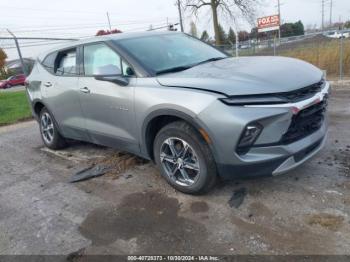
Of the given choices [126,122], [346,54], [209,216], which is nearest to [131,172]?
[126,122]

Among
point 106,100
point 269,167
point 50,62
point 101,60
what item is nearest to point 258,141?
point 269,167

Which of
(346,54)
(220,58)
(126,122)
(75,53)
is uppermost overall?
(75,53)

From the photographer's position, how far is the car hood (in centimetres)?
304

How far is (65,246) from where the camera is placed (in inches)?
118

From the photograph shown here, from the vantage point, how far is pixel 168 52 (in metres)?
4.20

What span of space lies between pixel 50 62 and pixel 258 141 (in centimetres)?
380

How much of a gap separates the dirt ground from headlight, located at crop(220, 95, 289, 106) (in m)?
1.02

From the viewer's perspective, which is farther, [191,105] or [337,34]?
[337,34]

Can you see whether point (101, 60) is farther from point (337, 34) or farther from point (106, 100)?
point (337, 34)

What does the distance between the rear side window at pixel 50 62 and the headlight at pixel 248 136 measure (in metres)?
3.45

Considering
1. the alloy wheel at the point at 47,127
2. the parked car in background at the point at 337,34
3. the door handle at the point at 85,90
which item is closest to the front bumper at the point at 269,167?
the door handle at the point at 85,90

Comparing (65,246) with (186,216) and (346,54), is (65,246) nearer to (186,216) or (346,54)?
(186,216)

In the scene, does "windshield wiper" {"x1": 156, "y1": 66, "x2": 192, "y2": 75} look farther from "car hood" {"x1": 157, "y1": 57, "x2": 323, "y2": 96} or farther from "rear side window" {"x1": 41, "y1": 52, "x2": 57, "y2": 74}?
"rear side window" {"x1": 41, "y1": 52, "x2": 57, "y2": 74}

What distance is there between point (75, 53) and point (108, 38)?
2.52ft
